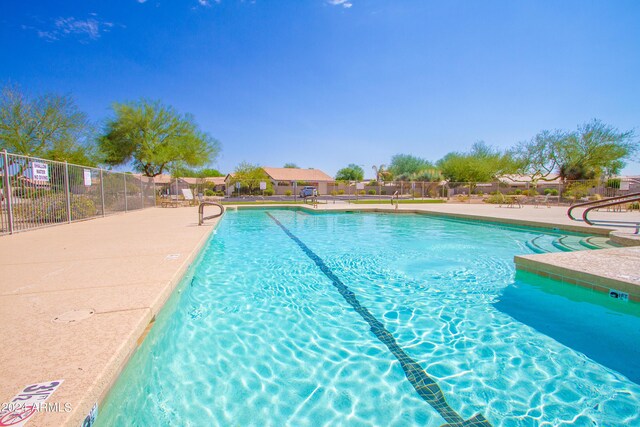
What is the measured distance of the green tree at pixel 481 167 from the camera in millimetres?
38000

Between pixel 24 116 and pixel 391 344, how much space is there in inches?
848

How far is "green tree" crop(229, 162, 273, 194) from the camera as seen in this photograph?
3897 cm

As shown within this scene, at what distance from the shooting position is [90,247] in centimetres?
505

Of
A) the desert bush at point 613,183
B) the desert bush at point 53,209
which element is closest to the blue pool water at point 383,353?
the desert bush at point 53,209

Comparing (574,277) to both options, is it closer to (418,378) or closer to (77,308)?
(418,378)

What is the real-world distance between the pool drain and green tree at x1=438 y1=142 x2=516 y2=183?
43.5 metres

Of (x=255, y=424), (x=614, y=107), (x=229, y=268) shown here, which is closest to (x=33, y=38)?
(x=229, y=268)

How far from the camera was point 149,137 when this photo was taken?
21.9 meters

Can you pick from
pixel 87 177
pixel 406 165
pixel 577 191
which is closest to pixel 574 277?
pixel 87 177

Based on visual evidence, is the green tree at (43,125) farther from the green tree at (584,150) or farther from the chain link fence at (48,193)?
the green tree at (584,150)

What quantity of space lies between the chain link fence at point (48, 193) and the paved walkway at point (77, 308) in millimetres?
2831

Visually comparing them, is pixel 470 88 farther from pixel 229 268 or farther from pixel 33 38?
pixel 33 38

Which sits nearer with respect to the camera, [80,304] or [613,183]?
[80,304]

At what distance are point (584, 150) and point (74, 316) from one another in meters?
40.5
